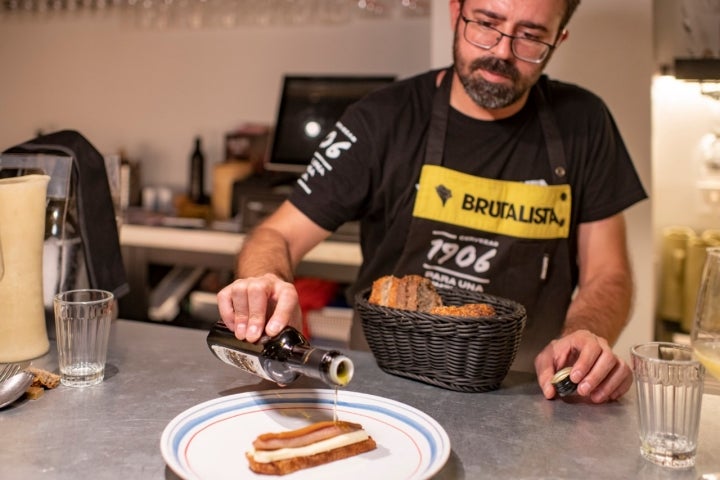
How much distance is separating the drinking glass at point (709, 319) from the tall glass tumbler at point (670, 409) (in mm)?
23

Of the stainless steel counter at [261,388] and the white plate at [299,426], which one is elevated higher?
the white plate at [299,426]

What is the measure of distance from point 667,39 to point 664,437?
68.2 inches

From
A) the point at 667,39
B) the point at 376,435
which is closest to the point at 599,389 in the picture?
the point at 376,435

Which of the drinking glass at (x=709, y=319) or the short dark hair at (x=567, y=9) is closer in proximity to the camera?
the drinking glass at (x=709, y=319)

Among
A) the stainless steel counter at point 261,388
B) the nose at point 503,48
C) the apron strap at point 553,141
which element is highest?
the nose at point 503,48

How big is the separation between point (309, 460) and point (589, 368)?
477mm

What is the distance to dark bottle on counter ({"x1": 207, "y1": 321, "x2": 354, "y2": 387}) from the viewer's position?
1.04 metres

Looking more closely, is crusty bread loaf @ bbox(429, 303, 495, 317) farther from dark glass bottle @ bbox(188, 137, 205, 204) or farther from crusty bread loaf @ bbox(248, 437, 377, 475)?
dark glass bottle @ bbox(188, 137, 205, 204)

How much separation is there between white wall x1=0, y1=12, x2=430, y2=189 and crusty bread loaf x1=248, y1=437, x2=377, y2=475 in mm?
2375

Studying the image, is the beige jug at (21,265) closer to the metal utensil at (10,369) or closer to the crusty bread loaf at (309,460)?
the metal utensil at (10,369)

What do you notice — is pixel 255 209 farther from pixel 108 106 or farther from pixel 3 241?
pixel 3 241

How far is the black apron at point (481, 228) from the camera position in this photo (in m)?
1.80

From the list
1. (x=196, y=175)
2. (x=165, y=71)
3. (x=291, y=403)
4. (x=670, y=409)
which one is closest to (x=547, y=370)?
(x=670, y=409)

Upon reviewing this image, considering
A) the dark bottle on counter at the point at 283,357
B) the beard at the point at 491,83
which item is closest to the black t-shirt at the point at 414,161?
the beard at the point at 491,83
